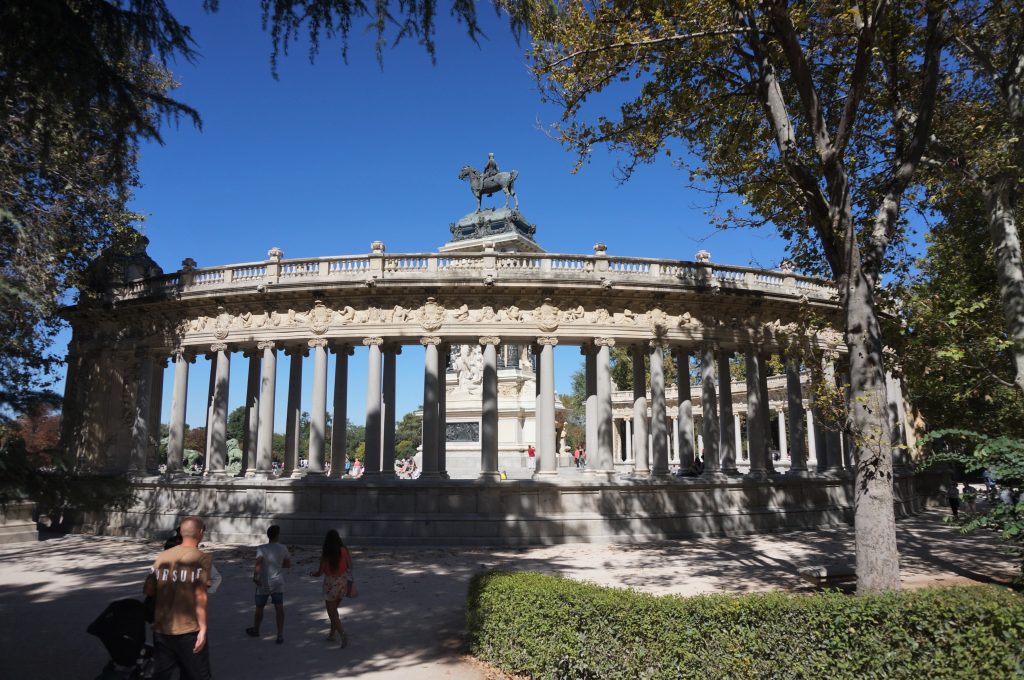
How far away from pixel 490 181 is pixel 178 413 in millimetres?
27015

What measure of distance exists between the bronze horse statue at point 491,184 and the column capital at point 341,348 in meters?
20.1

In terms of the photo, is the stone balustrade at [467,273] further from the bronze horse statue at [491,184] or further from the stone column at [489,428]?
the bronze horse statue at [491,184]

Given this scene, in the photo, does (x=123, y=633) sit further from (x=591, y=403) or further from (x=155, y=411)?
(x=155, y=411)

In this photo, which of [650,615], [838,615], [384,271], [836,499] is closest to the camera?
[838,615]

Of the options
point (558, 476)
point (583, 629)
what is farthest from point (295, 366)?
point (583, 629)

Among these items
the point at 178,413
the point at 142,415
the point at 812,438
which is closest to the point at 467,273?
the point at 178,413

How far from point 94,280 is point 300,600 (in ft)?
71.5

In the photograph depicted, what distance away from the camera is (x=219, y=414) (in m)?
25.9

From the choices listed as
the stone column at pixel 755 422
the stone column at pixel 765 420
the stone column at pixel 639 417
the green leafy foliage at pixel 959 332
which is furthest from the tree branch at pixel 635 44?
the stone column at pixel 765 420

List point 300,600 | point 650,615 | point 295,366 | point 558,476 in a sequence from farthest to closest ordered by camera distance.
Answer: point 295,366
point 558,476
point 300,600
point 650,615

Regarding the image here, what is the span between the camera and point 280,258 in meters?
25.9

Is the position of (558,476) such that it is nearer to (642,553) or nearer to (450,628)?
(642,553)

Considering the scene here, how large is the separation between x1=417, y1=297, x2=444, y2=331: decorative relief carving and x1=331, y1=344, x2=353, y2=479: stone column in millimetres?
4518

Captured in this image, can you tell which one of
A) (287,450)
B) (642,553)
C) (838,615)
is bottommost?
(642,553)
